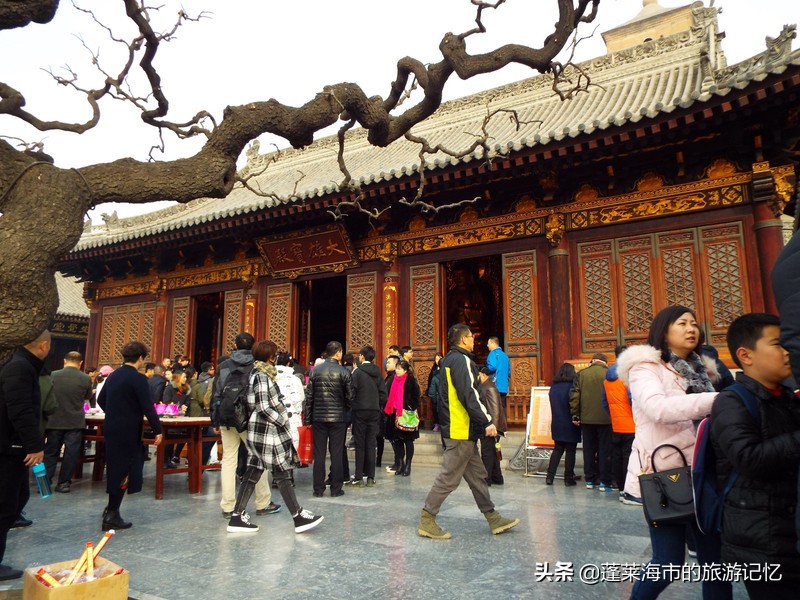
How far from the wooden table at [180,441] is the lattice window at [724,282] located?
679 centimetres

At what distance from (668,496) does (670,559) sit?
0.28 metres

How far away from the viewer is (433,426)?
9.17 metres

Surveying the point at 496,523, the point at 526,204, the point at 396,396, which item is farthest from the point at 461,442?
the point at 526,204

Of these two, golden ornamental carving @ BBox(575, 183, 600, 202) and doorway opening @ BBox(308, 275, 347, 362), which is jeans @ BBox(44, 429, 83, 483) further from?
doorway opening @ BBox(308, 275, 347, 362)

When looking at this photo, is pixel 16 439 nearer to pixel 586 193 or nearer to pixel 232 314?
pixel 586 193

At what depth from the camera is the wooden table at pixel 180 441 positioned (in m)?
5.75

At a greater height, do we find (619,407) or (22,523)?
(619,407)

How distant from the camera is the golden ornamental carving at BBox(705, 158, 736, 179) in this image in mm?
7551

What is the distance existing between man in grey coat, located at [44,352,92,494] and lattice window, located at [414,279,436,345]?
17.3 ft

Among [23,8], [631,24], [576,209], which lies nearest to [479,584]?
[23,8]

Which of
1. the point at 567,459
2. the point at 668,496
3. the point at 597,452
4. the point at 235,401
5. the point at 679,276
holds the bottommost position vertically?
the point at 567,459

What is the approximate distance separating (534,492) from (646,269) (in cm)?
400

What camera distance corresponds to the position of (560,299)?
855cm

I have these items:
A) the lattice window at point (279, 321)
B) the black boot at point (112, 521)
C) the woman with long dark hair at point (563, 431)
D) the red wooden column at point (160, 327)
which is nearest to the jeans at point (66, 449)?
the black boot at point (112, 521)
